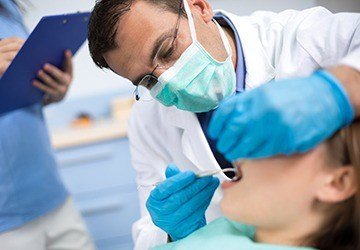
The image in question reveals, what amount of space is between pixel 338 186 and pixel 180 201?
0.33 meters

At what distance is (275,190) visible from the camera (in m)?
0.70

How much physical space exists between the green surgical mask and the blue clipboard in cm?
27

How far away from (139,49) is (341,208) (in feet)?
1.86

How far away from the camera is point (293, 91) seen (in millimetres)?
561

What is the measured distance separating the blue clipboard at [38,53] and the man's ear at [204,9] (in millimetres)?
285

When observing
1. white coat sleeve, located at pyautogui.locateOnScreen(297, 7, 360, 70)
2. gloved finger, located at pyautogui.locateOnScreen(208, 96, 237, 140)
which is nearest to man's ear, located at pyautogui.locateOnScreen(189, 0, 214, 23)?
white coat sleeve, located at pyautogui.locateOnScreen(297, 7, 360, 70)

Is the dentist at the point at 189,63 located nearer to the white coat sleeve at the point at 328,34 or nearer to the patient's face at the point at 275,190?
the white coat sleeve at the point at 328,34

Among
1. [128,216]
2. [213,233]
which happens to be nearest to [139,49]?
[213,233]

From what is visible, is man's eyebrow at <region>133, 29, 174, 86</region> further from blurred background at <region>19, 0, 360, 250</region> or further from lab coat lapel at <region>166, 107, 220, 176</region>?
blurred background at <region>19, 0, 360, 250</region>

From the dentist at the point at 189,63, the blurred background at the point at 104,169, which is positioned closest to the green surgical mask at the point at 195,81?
the dentist at the point at 189,63

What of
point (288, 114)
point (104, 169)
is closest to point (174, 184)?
point (288, 114)

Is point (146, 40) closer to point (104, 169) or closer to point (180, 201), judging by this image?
point (180, 201)

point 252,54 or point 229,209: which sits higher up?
point 252,54

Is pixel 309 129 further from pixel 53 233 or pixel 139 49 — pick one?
pixel 53 233
